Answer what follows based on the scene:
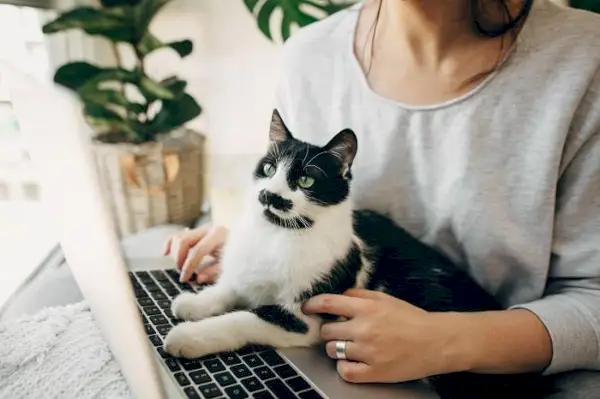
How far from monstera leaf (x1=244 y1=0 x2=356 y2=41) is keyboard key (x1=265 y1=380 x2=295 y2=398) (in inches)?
25.3

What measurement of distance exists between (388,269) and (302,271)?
5.1 inches

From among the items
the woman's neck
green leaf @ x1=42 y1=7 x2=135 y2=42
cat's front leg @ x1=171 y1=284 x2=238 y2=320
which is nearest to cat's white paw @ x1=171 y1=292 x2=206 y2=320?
cat's front leg @ x1=171 y1=284 x2=238 y2=320

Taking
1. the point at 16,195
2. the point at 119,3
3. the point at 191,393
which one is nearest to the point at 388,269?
the point at 191,393

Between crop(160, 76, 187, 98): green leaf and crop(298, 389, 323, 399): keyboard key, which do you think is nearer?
crop(298, 389, 323, 399): keyboard key

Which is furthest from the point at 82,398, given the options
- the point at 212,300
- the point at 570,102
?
the point at 570,102

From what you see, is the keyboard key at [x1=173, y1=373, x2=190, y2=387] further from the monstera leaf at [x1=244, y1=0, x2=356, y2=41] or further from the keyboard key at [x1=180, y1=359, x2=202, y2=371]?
the monstera leaf at [x1=244, y1=0, x2=356, y2=41]

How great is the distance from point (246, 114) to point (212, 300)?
430mm

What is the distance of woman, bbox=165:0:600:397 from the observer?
55 centimetres

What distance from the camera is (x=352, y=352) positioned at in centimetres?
52

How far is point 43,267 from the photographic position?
472mm

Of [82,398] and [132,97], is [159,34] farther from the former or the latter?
[82,398]

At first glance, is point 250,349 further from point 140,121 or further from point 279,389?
point 140,121

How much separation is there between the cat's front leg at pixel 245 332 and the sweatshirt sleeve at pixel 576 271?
0.25 meters

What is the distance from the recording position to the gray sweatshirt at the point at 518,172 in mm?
589
